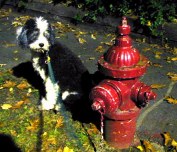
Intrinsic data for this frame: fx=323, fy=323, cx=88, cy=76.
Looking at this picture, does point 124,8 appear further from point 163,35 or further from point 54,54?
point 54,54

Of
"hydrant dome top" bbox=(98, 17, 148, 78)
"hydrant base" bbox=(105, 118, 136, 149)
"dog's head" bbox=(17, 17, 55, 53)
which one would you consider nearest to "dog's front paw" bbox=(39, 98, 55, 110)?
"dog's head" bbox=(17, 17, 55, 53)

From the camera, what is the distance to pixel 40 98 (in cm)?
539

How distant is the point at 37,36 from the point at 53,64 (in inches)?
19.5

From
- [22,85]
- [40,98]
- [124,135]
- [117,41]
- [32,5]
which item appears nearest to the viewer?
[117,41]

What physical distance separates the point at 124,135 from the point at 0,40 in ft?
17.3

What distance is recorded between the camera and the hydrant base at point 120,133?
387cm

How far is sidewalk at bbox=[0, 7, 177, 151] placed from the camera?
4.57 meters

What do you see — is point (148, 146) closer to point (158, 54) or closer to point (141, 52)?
point (158, 54)

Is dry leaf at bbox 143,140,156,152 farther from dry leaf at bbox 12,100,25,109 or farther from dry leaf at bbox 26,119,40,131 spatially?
dry leaf at bbox 12,100,25,109

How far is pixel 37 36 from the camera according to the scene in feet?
16.1

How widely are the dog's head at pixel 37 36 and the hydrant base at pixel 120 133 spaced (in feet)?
5.33

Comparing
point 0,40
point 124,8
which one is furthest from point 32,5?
point 124,8

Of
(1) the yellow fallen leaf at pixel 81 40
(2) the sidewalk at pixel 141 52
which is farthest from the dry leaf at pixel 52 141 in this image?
(1) the yellow fallen leaf at pixel 81 40

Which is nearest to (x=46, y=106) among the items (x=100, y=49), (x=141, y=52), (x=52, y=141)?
(x=52, y=141)
